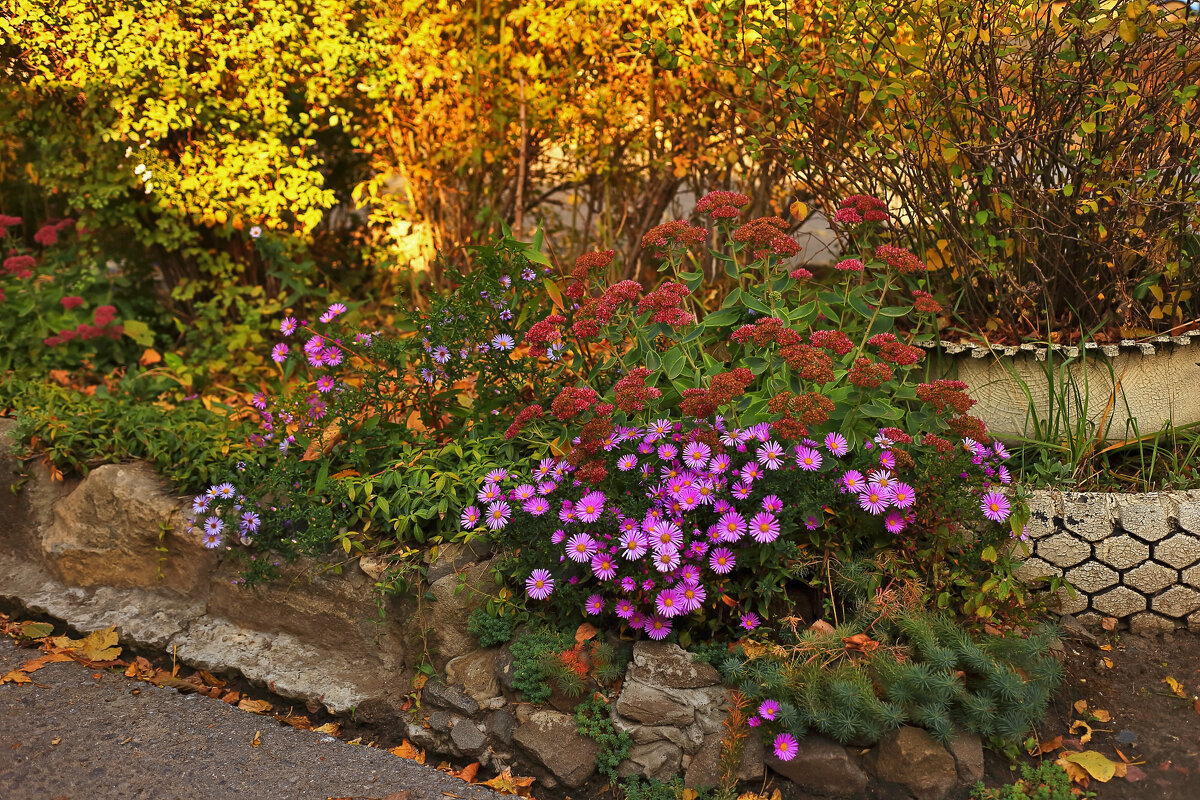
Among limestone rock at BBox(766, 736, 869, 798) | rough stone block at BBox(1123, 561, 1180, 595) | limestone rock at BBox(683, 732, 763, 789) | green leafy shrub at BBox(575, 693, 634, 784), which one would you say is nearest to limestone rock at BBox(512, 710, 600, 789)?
green leafy shrub at BBox(575, 693, 634, 784)

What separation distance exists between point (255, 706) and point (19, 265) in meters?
2.69

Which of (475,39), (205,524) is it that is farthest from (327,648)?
(475,39)

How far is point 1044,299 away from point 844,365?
960 mm

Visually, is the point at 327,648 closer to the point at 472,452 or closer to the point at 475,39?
the point at 472,452

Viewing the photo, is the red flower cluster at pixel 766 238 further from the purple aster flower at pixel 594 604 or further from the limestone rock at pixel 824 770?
the limestone rock at pixel 824 770

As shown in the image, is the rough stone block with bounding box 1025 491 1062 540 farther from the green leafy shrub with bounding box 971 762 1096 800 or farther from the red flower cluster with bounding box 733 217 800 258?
the red flower cluster with bounding box 733 217 800 258

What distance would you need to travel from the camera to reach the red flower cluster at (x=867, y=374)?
2.67 meters

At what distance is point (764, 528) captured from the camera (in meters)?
2.58

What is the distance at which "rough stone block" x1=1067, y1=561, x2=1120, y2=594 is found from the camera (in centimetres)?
291

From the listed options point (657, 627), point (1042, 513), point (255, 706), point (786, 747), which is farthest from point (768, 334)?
point (255, 706)

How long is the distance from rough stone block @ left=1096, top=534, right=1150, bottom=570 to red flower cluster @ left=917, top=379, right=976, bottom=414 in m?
0.64

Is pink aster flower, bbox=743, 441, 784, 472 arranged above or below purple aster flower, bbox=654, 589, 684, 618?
above

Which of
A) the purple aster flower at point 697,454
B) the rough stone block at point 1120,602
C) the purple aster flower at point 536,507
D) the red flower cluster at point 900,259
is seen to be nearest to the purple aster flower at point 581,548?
the purple aster flower at point 536,507

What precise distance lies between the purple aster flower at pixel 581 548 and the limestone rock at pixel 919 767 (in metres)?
0.87
